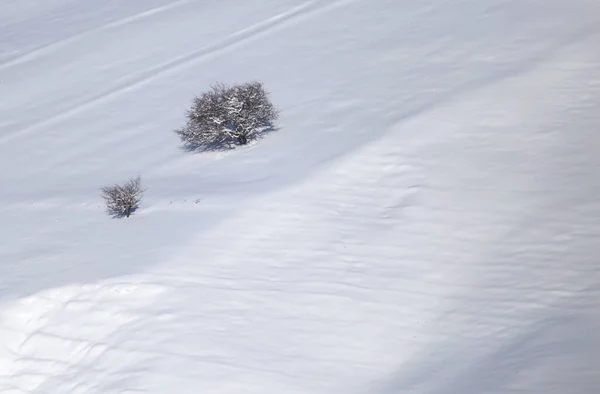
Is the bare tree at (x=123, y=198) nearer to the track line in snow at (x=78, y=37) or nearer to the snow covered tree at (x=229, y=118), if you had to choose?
the snow covered tree at (x=229, y=118)

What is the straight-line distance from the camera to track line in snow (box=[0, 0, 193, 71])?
90.4 ft

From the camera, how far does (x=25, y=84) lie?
25797mm

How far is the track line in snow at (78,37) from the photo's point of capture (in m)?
27.5

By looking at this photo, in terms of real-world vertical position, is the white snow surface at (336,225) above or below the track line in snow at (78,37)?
below

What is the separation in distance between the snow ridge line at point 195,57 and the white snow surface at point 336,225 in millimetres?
Answer: 127

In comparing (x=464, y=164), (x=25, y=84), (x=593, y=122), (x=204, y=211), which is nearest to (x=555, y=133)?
(x=593, y=122)

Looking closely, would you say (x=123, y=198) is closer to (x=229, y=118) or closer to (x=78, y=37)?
(x=229, y=118)

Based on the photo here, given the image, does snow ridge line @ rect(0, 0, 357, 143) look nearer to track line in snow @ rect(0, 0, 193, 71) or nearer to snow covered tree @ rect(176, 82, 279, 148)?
track line in snow @ rect(0, 0, 193, 71)

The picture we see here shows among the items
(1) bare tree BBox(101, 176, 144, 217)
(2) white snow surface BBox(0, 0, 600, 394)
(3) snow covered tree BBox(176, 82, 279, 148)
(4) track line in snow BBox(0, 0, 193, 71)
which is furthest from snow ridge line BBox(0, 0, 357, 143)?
(1) bare tree BBox(101, 176, 144, 217)

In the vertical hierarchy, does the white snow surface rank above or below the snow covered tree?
below

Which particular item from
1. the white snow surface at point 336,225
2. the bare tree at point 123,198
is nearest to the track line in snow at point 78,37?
the white snow surface at point 336,225

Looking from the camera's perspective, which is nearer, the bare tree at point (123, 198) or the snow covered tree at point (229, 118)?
the bare tree at point (123, 198)

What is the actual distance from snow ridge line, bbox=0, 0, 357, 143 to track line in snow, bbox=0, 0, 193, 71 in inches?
163

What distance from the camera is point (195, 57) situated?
2500 cm
